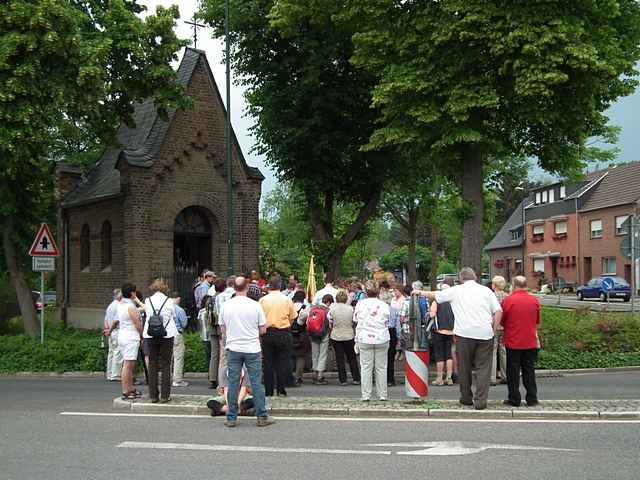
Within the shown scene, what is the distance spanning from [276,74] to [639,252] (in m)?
13.3

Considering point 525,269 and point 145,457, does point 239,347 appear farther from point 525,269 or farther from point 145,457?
point 525,269

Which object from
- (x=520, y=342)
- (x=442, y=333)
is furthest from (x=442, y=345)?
(x=520, y=342)

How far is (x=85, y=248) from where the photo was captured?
92.9 ft

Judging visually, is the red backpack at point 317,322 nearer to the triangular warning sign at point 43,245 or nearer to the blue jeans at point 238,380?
the blue jeans at point 238,380

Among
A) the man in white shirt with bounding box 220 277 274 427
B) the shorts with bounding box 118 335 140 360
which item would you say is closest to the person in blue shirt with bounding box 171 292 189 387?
the shorts with bounding box 118 335 140 360

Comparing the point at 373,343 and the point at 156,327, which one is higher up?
the point at 156,327

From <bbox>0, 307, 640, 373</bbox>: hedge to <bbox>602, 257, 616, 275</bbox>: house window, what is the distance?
3976 centimetres

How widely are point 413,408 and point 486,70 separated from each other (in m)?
11.4

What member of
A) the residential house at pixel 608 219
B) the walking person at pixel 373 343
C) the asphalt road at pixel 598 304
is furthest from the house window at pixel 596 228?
the walking person at pixel 373 343

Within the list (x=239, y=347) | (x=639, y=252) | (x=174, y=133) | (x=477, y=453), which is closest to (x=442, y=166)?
(x=639, y=252)

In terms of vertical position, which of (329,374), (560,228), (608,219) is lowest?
(329,374)

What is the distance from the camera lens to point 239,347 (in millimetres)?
9906

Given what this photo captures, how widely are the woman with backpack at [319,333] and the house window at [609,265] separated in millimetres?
45788

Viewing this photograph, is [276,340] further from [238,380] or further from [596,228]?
[596,228]
